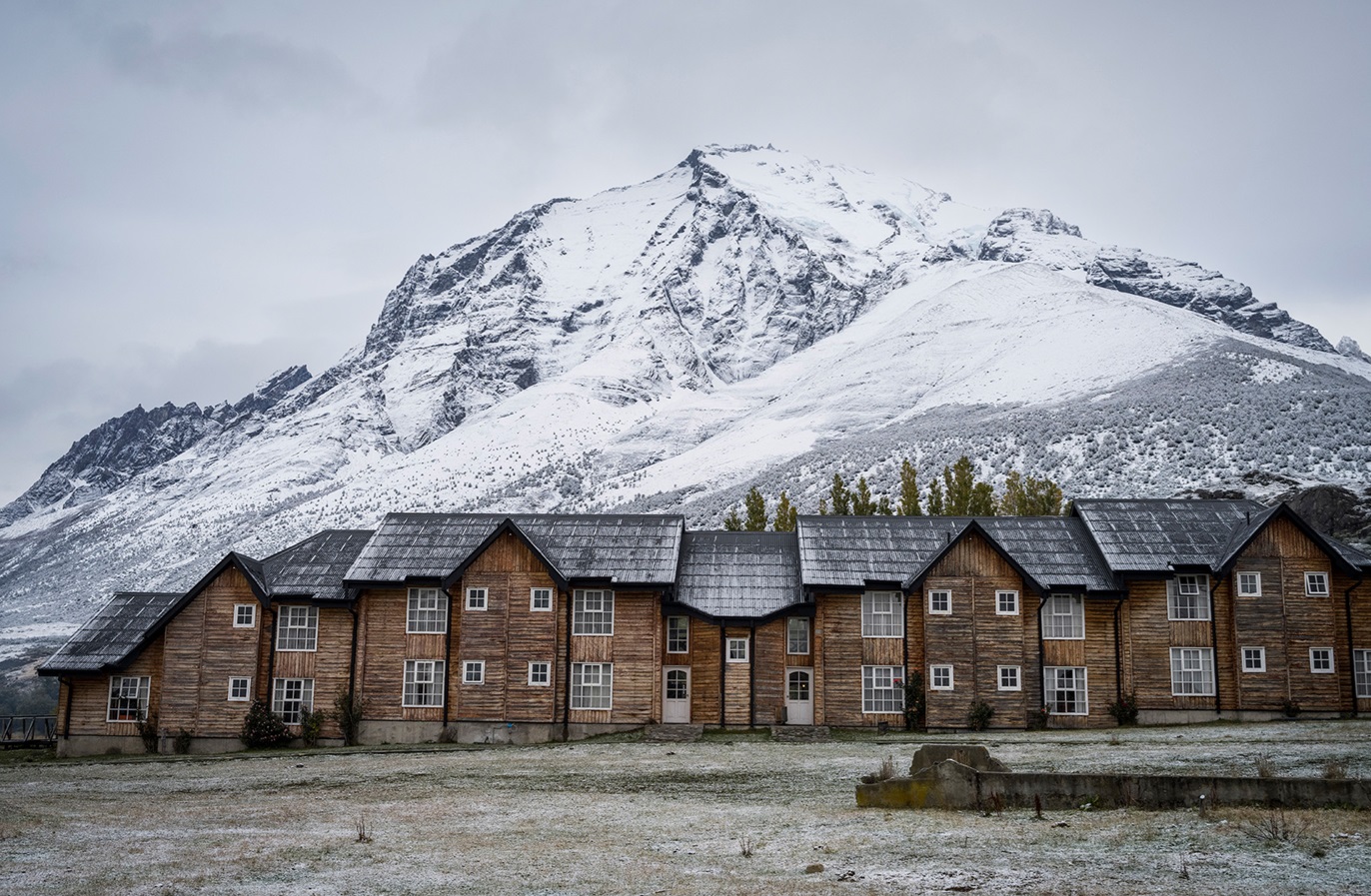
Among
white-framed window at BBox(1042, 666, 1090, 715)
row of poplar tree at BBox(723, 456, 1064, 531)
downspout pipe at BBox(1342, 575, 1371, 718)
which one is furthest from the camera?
row of poplar tree at BBox(723, 456, 1064, 531)

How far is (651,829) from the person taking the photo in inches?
856

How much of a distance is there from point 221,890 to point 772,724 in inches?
1125

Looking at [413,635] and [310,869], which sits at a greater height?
[413,635]

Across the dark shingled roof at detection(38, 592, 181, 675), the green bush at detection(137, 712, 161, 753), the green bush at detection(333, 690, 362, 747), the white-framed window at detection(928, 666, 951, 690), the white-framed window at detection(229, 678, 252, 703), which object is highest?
the dark shingled roof at detection(38, 592, 181, 675)

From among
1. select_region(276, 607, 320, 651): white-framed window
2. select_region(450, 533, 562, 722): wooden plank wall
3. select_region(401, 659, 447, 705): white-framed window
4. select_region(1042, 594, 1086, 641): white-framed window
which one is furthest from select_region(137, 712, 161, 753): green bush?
select_region(1042, 594, 1086, 641): white-framed window

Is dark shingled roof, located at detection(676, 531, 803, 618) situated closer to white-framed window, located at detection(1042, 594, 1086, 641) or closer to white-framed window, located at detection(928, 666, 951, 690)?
white-framed window, located at detection(928, 666, 951, 690)

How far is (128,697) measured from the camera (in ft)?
148

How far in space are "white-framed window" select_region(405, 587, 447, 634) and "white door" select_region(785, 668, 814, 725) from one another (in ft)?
44.7

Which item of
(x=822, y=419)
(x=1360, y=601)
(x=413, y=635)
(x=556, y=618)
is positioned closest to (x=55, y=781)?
(x=413, y=635)

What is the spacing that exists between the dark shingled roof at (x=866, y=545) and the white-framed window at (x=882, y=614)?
0.71m

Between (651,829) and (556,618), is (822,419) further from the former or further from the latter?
(651,829)

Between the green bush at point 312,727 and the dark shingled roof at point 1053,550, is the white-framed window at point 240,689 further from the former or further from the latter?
the dark shingled roof at point 1053,550

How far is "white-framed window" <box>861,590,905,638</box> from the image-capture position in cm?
4359

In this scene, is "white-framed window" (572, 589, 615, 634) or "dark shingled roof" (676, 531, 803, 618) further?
"dark shingled roof" (676, 531, 803, 618)
